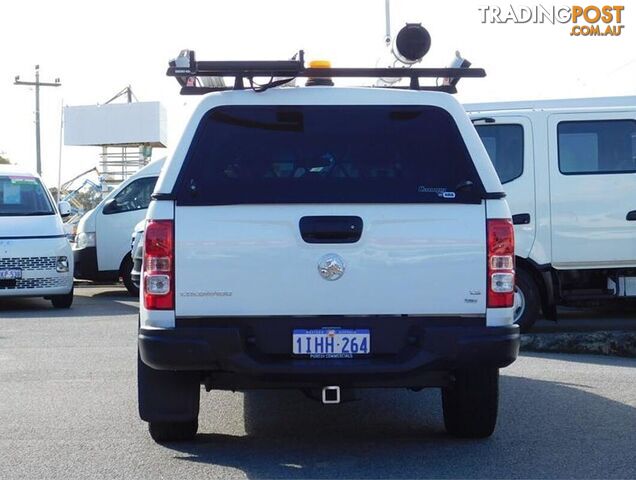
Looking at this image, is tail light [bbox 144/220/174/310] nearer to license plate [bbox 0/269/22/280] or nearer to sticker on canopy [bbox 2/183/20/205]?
license plate [bbox 0/269/22/280]

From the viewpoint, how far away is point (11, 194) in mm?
15609

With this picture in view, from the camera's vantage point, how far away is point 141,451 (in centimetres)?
636

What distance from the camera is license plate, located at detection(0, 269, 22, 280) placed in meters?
14.7

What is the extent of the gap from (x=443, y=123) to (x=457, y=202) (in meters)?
0.50

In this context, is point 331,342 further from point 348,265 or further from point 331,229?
point 331,229

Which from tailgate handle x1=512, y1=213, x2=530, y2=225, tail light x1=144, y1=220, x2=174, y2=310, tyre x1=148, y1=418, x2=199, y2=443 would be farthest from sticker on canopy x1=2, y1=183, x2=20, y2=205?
tail light x1=144, y1=220, x2=174, y2=310

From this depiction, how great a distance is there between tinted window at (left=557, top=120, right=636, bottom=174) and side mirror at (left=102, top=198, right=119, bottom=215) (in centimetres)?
851

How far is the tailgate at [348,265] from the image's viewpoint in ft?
18.8

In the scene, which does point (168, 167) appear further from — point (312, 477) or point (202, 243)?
point (312, 477)

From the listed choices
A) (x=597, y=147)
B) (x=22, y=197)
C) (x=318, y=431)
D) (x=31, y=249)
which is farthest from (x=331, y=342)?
(x=22, y=197)

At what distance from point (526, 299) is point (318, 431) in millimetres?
4729

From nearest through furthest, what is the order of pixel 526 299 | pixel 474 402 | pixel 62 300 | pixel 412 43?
pixel 474 402
pixel 412 43
pixel 526 299
pixel 62 300

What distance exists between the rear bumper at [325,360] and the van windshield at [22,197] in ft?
33.3

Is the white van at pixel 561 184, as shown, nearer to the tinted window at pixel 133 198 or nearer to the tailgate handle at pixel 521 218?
the tailgate handle at pixel 521 218
